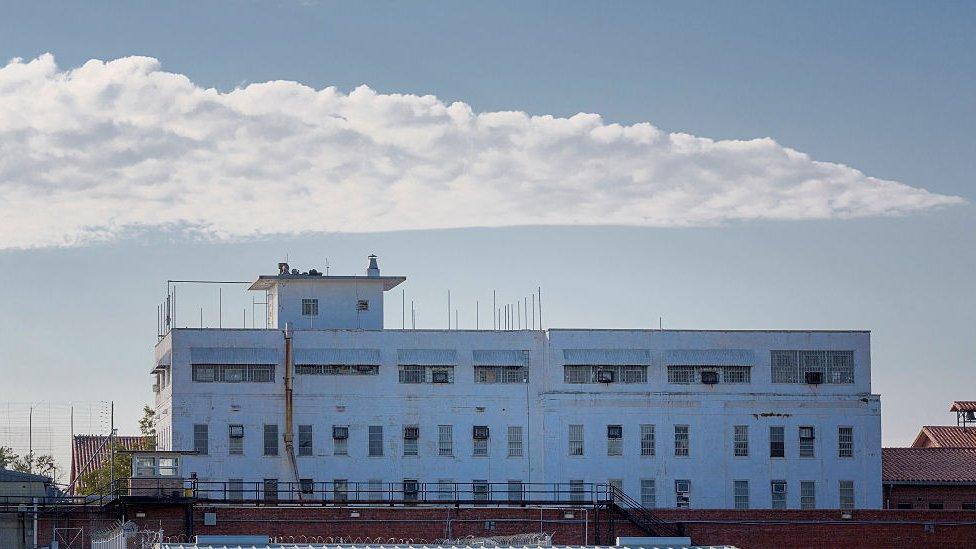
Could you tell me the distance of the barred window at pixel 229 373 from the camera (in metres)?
88.8

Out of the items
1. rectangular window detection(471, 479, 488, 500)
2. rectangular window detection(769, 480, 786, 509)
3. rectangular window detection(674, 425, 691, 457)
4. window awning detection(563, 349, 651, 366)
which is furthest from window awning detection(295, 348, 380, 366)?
rectangular window detection(769, 480, 786, 509)

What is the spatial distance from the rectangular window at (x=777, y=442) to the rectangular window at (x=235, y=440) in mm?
23843

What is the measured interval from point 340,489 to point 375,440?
8.94 feet

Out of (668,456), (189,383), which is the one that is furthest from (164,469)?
(668,456)

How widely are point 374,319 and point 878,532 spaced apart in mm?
25226

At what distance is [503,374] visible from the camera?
90688 mm

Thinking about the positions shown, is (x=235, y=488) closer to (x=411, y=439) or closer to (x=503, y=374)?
(x=411, y=439)

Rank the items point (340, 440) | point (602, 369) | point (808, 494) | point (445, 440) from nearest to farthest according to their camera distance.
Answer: point (340, 440) → point (445, 440) → point (808, 494) → point (602, 369)

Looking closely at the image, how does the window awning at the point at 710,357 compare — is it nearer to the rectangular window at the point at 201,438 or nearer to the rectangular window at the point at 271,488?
the rectangular window at the point at 271,488

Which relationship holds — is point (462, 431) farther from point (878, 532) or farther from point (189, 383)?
point (878, 532)

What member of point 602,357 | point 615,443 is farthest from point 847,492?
point 602,357

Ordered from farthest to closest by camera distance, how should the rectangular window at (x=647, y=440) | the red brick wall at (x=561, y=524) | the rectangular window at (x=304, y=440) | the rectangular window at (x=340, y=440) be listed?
the rectangular window at (x=647, y=440) → the rectangular window at (x=340, y=440) → the rectangular window at (x=304, y=440) → the red brick wall at (x=561, y=524)

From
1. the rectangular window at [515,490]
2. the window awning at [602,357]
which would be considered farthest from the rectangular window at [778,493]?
the rectangular window at [515,490]

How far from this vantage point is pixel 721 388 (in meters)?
91.2
